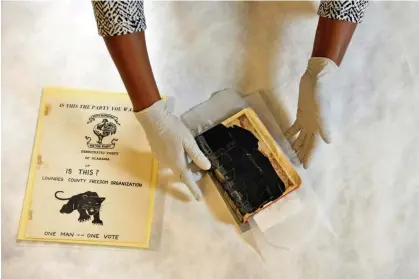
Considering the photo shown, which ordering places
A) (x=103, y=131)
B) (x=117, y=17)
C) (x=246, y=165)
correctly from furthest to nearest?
(x=103, y=131)
(x=246, y=165)
(x=117, y=17)

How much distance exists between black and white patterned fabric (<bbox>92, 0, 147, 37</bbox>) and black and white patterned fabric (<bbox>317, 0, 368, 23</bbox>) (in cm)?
34

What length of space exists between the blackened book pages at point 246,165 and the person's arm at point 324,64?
0.27 ft

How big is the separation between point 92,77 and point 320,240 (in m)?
0.58

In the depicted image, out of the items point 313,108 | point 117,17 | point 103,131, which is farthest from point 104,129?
point 313,108

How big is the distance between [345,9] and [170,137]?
0.38 metres

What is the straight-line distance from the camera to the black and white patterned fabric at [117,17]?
2.51ft

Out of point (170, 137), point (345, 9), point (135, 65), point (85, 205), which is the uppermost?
point (345, 9)

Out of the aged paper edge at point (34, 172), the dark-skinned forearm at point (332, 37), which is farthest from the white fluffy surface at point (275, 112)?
the dark-skinned forearm at point (332, 37)

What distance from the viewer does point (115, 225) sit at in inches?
35.9

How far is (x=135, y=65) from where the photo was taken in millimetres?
807

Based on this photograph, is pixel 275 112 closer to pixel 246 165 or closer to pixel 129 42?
pixel 246 165

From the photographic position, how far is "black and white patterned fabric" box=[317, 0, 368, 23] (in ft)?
2.73

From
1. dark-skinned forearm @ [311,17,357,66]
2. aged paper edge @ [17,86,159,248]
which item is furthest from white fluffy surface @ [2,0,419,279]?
dark-skinned forearm @ [311,17,357,66]

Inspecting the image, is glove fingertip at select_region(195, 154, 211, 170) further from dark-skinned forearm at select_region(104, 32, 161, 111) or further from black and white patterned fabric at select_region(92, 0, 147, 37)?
black and white patterned fabric at select_region(92, 0, 147, 37)
